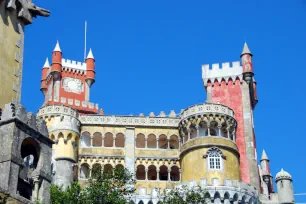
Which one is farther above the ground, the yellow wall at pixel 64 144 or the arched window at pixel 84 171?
the yellow wall at pixel 64 144

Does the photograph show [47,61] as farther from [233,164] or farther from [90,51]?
[233,164]

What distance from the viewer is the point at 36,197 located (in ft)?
94.3

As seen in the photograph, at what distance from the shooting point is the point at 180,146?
72.2 metres

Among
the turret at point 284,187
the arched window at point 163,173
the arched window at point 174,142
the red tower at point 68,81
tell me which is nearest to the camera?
the turret at point 284,187

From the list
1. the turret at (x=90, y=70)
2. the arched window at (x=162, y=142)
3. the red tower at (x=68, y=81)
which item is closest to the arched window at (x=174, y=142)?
the arched window at (x=162, y=142)

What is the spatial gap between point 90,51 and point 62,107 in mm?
30762

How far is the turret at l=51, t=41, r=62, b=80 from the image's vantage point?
92250 mm

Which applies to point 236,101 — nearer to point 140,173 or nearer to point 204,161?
point 204,161

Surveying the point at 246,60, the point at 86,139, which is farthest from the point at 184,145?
the point at 246,60

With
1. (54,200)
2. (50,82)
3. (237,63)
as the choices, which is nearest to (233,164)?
(237,63)

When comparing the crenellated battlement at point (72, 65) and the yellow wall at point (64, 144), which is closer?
the yellow wall at point (64, 144)

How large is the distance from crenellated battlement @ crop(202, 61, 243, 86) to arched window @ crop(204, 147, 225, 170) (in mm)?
13238

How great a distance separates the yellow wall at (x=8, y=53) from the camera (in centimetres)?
3025

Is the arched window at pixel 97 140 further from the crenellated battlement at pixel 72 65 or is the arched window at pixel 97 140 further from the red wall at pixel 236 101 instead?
the crenellated battlement at pixel 72 65
